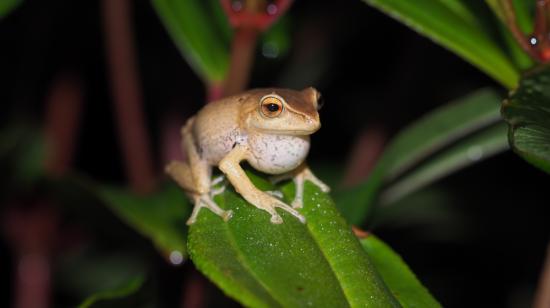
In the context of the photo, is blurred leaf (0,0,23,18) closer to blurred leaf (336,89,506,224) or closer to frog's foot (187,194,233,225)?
frog's foot (187,194,233,225)

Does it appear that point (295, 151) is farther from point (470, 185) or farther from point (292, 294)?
point (470, 185)

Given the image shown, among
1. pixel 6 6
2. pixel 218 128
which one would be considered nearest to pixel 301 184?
pixel 218 128

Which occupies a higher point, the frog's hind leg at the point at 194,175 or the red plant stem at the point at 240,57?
the red plant stem at the point at 240,57

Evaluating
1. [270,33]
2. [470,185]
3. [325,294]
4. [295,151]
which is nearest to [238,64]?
[270,33]

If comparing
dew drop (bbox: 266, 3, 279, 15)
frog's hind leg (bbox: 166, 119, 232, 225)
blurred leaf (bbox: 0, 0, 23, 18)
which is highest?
blurred leaf (bbox: 0, 0, 23, 18)

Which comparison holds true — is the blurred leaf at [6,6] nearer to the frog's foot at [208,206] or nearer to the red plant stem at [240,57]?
the red plant stem at [240,57]

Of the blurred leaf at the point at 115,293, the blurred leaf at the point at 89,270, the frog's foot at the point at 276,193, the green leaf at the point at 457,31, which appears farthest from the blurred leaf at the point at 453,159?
the blurred leaf at the point at 89,270

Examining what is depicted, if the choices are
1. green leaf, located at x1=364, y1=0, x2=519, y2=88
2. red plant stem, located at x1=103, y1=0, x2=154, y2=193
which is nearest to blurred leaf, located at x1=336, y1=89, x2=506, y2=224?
green leaf, located at x1=364, y1=0, x2=519, y2=88
